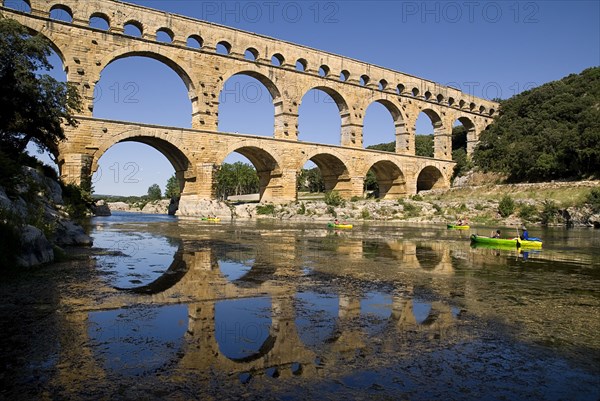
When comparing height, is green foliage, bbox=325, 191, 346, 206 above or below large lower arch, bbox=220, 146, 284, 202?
below

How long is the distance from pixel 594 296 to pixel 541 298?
3.00 feet

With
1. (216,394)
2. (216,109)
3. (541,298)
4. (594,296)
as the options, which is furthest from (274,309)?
(216,109)

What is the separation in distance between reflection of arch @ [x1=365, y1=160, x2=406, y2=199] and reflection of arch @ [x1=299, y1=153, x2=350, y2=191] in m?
4.92

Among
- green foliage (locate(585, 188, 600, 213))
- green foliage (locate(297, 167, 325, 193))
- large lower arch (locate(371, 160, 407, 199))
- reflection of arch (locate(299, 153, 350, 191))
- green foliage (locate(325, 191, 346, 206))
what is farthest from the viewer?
green foliage (locate(297, 167, 325, 193))

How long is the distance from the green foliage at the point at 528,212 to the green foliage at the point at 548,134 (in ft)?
24.0

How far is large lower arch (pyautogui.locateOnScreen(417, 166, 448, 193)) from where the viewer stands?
4569 centimetres

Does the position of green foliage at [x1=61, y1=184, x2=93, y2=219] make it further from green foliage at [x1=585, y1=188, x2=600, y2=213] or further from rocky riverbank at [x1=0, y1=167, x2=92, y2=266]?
green foliage at [x1=585, y1=188, x2=600, y2=213]

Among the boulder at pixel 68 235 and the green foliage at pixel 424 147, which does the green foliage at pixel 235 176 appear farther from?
the boulder at pixel 68 235

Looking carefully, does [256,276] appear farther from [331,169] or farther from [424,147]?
[424,147]

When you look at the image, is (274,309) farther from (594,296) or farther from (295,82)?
(295,82)

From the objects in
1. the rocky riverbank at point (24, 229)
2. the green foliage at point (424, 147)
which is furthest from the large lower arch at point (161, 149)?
the green foliage at point (424, 147)

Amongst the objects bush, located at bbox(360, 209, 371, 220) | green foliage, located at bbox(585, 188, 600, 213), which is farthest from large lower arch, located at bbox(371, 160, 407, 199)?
green foliage, located at bbox(585, 188, 600, 213)

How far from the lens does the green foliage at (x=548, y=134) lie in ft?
118

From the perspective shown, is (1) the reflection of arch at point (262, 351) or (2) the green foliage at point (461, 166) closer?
(1) the reflection of arch at point (262, 351)
